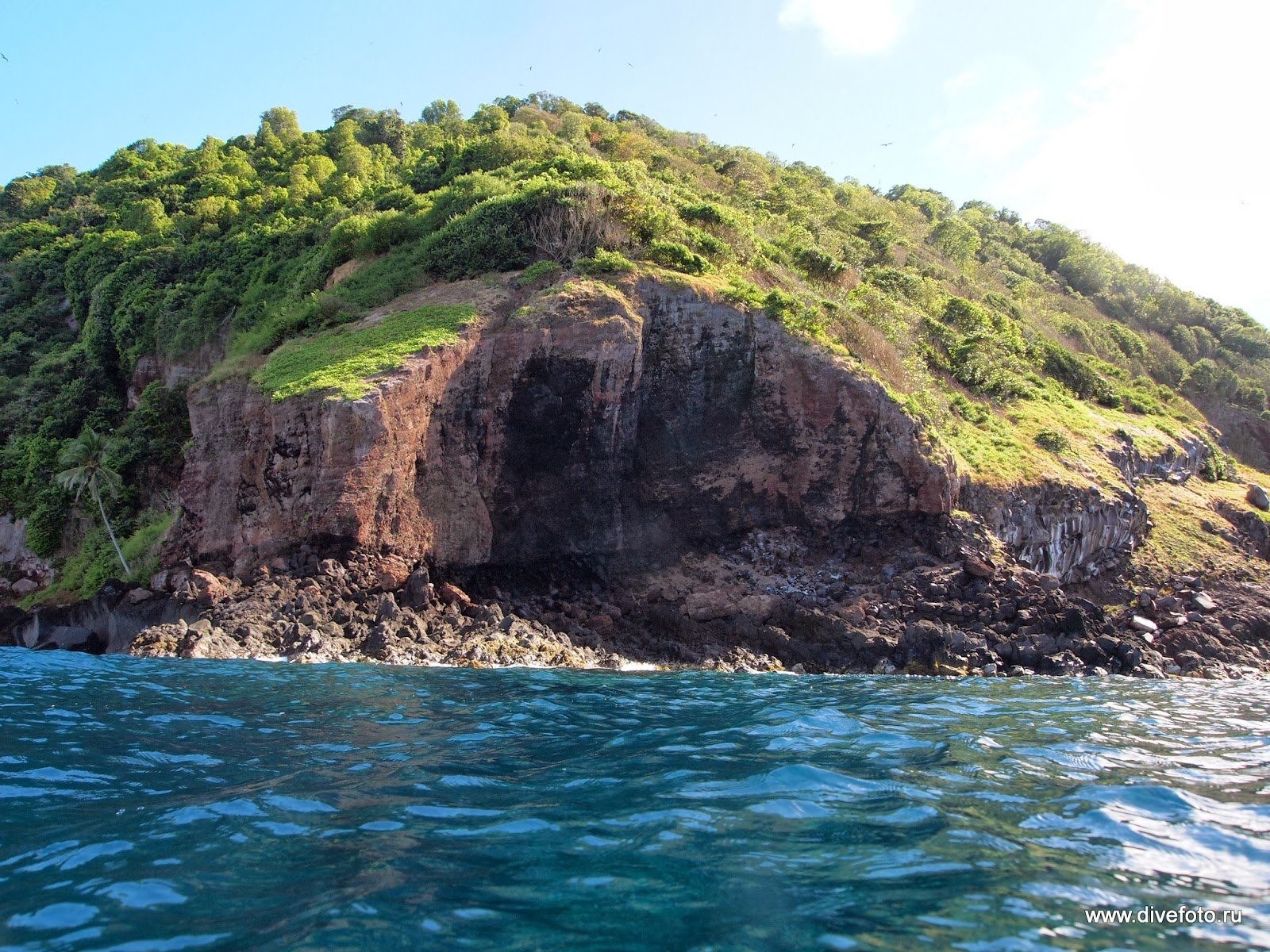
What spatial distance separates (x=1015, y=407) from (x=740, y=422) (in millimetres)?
15946

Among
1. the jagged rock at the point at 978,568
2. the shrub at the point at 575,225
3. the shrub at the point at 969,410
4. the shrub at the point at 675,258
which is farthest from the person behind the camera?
the shrub at the point at 969,410

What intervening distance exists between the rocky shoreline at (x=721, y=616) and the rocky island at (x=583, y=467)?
3.9 inches

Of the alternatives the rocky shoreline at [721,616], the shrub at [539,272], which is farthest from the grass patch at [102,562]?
the shrub at [539,272]

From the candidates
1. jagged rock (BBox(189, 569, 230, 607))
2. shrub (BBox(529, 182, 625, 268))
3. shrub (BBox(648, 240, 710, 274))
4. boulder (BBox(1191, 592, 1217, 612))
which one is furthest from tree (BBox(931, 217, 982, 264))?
jagged rock (BBox(189, 569, 230, 607))

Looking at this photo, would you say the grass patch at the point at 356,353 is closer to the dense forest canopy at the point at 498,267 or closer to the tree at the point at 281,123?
the dense forest canopy at the point at 498,267

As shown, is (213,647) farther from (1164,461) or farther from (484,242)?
(1164,461)

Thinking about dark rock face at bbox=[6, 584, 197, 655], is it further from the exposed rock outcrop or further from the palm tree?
the exposed rock outcrop

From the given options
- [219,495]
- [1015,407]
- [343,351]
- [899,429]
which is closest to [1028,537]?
[899,429]

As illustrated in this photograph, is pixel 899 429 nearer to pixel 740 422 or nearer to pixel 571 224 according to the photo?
pixel 740 422

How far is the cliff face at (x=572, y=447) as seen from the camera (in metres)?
26.0

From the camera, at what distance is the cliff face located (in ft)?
85.4

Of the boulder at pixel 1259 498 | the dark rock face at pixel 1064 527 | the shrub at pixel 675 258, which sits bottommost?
the dark rock face at pixel 1064 527

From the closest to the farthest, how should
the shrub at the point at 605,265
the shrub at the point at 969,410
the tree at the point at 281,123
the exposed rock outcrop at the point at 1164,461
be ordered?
1. the shrub at the point at 605,265
2. the shrub at the point at 969,410
3. the exposed rock outcrop at the point at 1164,461
4. the tree at the point at 281,123

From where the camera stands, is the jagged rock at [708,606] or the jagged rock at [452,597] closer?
the jagged rock at [452,597]
